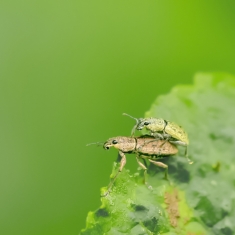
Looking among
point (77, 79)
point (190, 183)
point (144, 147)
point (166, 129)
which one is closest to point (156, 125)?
point (166, 129)

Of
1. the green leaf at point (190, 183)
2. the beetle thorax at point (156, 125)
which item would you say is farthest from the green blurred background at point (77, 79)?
the green leaf at point (190, 183)

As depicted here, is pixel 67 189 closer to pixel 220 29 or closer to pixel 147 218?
pixel 147 218

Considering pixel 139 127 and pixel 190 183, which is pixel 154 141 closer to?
pixel 139 127

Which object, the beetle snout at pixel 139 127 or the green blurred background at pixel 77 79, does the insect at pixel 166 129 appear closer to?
the beetle snout at pixel 139 127

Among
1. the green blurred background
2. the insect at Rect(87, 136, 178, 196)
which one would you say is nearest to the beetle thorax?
the insect at Rect(87, 136, 178, 196)

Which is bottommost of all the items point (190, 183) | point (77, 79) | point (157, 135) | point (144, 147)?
point (190, 183)
